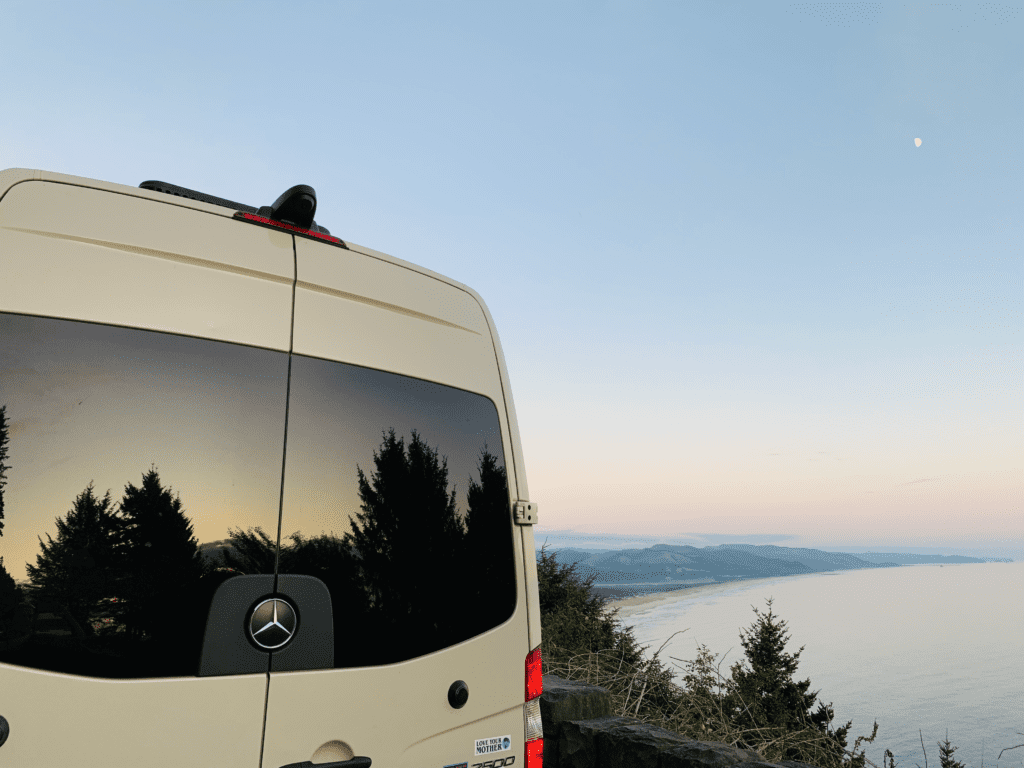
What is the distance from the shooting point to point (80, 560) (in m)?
1.67

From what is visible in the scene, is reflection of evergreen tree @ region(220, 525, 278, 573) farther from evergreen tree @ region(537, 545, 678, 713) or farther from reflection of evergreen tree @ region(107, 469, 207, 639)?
evergreen tree @ region(537, 545, 678, 713)

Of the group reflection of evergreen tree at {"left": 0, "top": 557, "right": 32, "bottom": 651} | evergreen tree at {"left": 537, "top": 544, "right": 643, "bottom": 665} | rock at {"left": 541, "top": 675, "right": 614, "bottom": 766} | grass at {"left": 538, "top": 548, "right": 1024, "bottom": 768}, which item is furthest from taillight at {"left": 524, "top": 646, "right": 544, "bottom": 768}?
evergreen tree at {"left": 537, "top": 544, "right": 643, "bottom": 665}

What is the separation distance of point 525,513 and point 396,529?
0.61 meters

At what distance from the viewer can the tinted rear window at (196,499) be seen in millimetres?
1650

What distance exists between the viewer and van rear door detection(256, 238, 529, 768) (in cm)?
198

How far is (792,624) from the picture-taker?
24.1m

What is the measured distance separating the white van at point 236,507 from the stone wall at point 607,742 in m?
1.89

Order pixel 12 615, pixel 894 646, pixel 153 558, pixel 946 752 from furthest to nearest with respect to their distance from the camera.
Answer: pixel 894 646, pixel 946 752, pixel 153 558, pixel 12 615

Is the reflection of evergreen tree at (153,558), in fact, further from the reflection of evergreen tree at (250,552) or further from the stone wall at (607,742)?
the stone wall at (607,742)

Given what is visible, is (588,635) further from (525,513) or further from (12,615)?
(12,615)

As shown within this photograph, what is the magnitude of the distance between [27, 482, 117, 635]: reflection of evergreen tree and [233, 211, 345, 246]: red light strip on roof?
0.97 m

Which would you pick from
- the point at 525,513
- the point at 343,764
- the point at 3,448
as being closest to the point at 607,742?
the point at 525,513

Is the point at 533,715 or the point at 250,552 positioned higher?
the point at 250,552

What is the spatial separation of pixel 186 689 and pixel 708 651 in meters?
5.84
